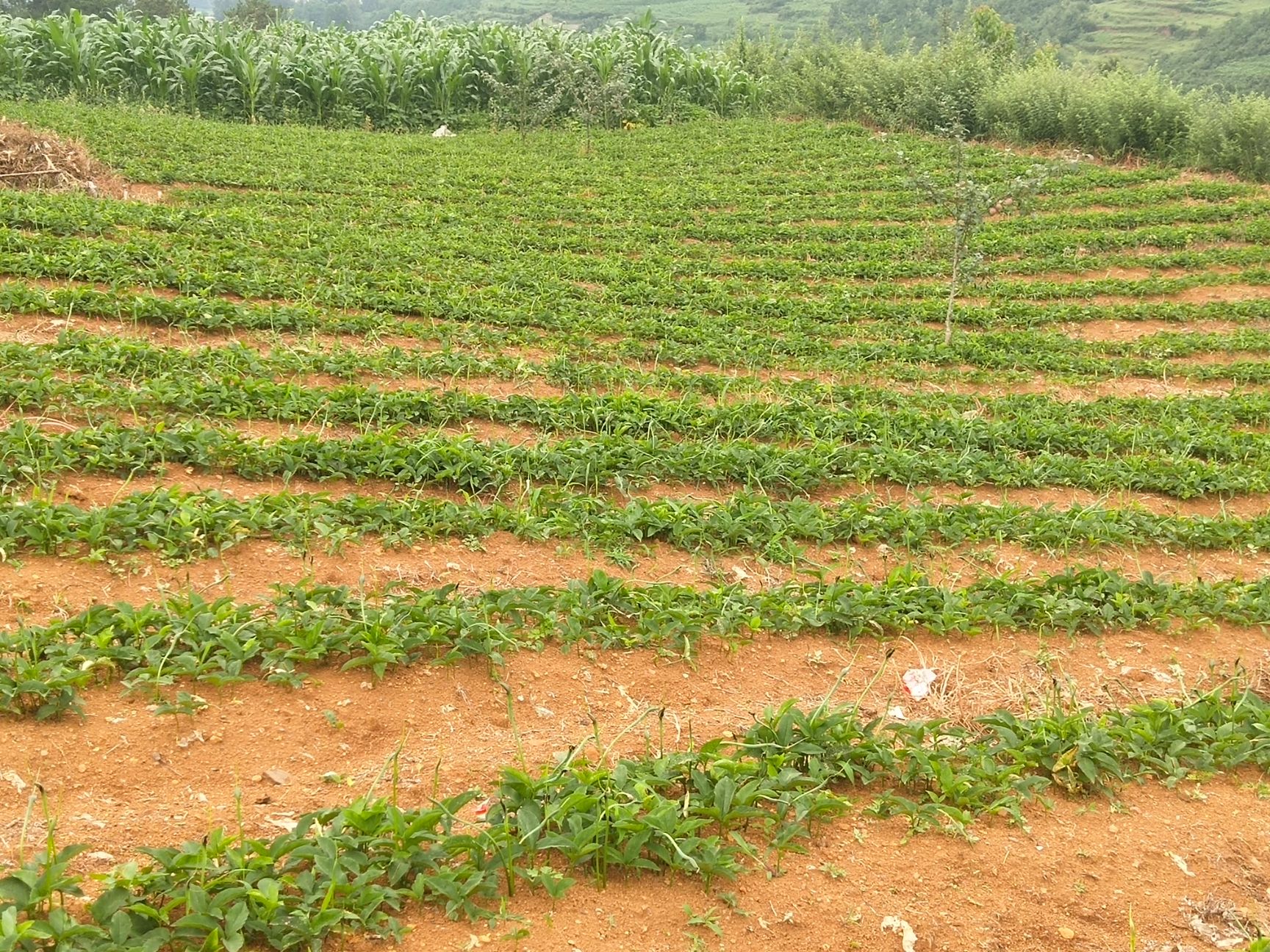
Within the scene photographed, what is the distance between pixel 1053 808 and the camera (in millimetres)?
3262

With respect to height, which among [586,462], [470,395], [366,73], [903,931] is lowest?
[903,931]

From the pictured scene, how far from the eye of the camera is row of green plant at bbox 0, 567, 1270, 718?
3314mm

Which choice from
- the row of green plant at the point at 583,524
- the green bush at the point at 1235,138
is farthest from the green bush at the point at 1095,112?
the row of green plant at the point at 583,524

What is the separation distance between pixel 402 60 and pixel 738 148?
26.2 feet

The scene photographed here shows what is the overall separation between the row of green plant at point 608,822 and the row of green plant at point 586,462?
2.34 meters

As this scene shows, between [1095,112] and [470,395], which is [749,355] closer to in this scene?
[470,395]

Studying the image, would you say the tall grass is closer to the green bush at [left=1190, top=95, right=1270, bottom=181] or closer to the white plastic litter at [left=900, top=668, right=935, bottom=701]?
the green bush at [left=1190, top=95, right=1270, bottom=181]

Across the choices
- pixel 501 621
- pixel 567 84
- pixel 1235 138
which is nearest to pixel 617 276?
pixel 501 621

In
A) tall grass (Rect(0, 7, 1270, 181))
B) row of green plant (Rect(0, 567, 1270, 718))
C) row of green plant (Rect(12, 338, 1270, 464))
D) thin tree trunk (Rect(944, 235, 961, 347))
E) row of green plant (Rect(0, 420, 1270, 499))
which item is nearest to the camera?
row of green plant (Rect(0, 567, 1270, 718))

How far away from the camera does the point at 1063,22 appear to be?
2756 inches

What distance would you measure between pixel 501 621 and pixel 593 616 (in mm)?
393

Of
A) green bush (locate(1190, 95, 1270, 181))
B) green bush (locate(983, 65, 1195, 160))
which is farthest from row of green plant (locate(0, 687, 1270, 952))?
green bush (locate(983, 65, 1195, 160))

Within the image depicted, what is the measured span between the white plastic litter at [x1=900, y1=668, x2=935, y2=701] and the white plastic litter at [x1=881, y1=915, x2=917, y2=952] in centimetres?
136

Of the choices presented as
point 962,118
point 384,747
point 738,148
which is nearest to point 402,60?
point 738,148
